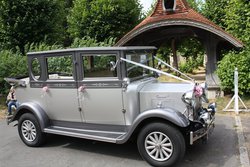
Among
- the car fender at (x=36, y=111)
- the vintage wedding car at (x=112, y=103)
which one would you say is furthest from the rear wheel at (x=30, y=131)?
the car fender at (x=36, y=111)

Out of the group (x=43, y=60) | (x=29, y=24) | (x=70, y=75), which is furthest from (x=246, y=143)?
(x=29, y=24)

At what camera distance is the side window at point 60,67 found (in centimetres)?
577

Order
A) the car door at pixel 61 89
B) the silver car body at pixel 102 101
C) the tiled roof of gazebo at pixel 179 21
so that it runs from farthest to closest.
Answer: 1. the tiled roof of gazebo at pixel 179 21
2. the car door at pixel 61 89
3. the silver car body at pixel 102 101

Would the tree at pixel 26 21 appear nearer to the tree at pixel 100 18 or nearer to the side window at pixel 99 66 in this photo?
the tree at pixel 100 18

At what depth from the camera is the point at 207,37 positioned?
457 inches

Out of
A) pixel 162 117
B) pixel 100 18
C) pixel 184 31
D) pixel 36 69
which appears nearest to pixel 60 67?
pixel 36 69

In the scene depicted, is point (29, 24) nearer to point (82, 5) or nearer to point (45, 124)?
point (82, 5)

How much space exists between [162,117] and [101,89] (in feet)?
4.33

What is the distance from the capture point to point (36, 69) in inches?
244

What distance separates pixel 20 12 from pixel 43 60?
7.90 metres

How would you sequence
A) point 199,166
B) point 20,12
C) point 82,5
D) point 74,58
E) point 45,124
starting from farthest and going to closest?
1. point 82,5
2. point 20,12
3. point 45,124
4. point 74,58
5. point 199,166

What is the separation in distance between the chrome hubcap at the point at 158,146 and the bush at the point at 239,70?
6070 millimetres

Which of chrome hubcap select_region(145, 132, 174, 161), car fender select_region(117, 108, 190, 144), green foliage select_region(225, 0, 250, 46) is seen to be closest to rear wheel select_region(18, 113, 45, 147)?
car fender select_region(117, 108, 190, 144)

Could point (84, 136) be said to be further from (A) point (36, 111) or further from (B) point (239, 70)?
(B) point (239, 70)
